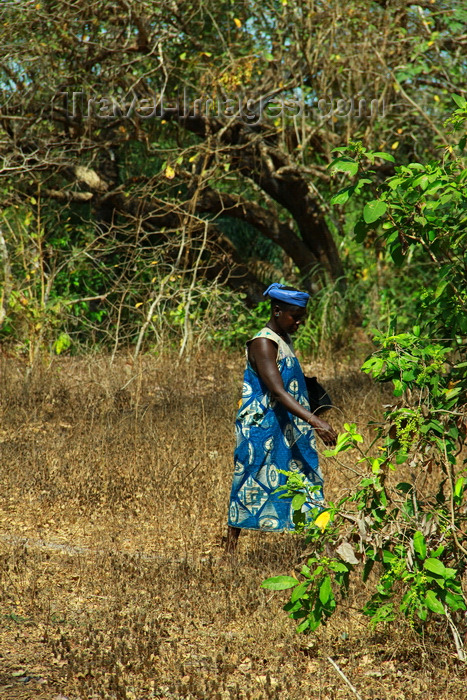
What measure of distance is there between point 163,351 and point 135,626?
6185mm

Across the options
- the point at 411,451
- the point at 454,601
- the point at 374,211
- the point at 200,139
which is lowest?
the point at 454,601

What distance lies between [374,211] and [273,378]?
4.82 feet

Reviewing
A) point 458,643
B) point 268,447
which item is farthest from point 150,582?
point 458,643

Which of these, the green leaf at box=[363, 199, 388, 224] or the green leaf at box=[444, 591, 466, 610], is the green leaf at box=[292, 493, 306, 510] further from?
the green leaf at box=[363, 199, 388, 224]

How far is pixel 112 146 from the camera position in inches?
451

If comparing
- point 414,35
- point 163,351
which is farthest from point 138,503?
point 414,35

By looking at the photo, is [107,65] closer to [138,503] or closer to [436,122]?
[436,122]

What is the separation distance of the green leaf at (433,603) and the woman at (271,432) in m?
1.55

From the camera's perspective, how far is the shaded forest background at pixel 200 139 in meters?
10.1

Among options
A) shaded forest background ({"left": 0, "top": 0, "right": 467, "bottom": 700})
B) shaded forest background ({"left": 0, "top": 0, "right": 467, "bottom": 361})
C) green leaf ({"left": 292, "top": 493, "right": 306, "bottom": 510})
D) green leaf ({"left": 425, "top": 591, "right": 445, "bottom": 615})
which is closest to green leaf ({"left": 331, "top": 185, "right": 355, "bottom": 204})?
shaded forest background ({"left": 0, "top": 0, "right": 467, "bottom": 700})

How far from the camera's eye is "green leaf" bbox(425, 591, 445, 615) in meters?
3.14

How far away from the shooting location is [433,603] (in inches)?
125

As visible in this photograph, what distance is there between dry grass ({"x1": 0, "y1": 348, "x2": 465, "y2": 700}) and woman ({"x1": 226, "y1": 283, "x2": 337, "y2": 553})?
306mm

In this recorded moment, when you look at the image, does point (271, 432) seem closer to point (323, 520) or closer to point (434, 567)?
point (323, 520)
